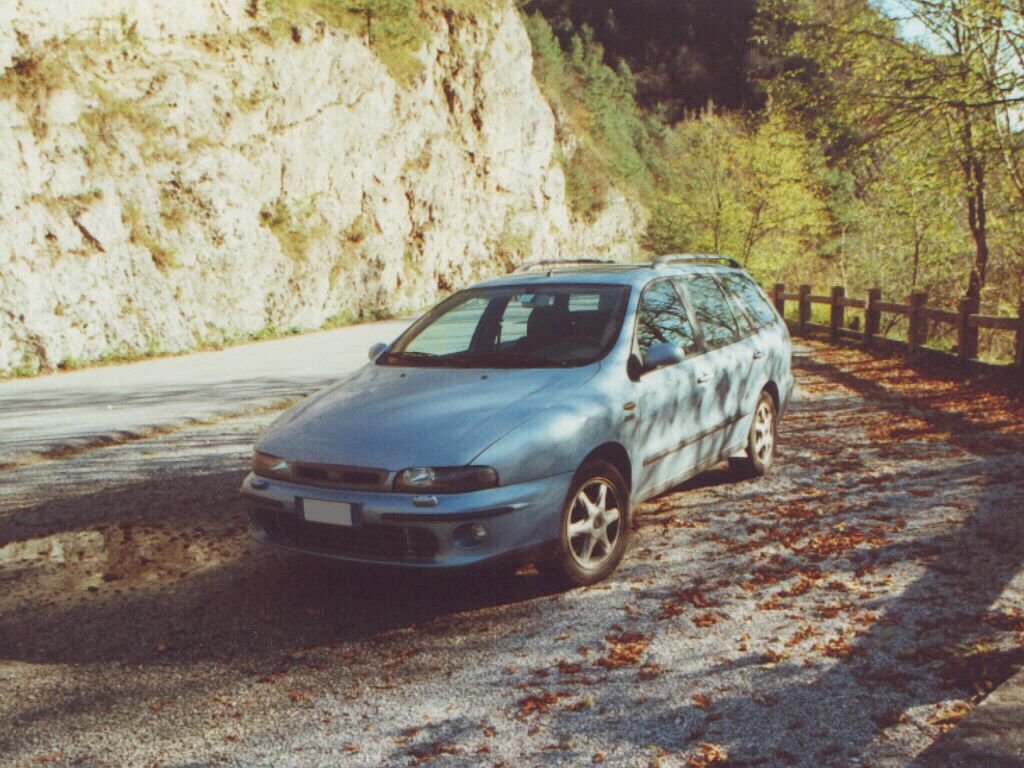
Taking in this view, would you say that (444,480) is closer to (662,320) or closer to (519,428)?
(519,428)

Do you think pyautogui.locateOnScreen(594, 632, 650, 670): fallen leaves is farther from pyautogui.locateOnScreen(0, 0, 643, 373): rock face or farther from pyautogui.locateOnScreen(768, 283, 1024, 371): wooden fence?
pyautogui.locateOnScreen(0, 0, 643, 373): rock face

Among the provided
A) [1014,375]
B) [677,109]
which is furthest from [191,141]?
[677,109]

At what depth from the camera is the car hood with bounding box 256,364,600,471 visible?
4.28 m

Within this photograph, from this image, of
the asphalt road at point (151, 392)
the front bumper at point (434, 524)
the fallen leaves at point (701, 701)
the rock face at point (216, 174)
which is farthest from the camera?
the rock face at point (216, 174)

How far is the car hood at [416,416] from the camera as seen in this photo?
428 centimetres

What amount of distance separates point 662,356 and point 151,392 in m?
9.94

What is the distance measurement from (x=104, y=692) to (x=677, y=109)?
8491 centimetres

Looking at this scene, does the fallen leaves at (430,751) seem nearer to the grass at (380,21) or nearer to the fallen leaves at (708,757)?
the fallen leaves at (708,757)

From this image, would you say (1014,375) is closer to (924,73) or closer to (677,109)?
(924,73)

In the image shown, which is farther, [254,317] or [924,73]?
[254,317]

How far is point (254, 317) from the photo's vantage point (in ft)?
77.2

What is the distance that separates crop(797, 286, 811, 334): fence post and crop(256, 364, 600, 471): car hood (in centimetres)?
1794

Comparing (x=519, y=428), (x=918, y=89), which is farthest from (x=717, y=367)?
(x=918, y=89)

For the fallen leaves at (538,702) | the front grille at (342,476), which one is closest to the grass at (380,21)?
the front grille at (342,476)
